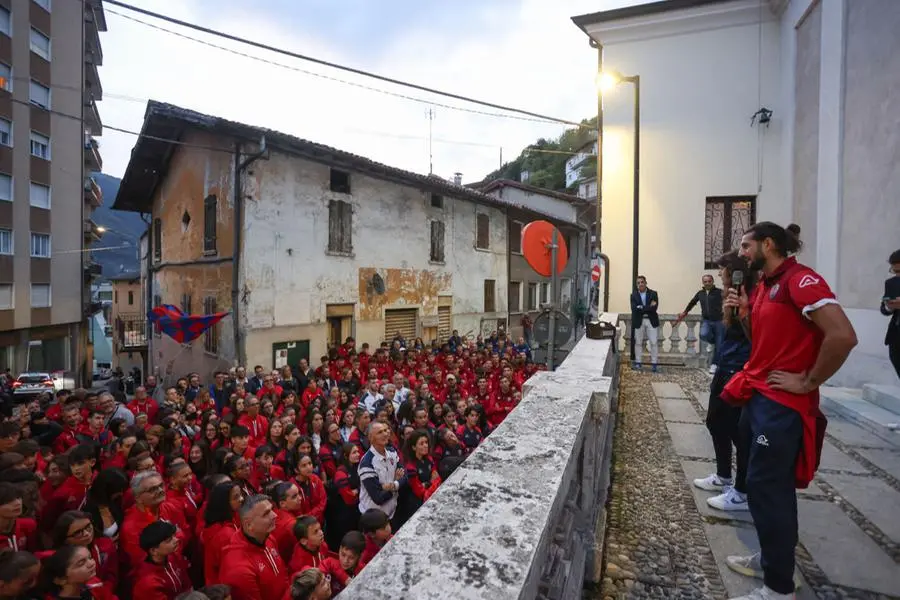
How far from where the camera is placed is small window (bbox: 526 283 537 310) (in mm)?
24141

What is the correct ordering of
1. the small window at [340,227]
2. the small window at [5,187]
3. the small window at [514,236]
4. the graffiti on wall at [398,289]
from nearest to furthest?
the small window at [340,227] < the graffiti on wall at [398,289] < the small window at [5,187] < the small window at [514,236]

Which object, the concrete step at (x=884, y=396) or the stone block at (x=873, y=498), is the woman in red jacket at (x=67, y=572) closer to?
the stone block at (x=873, y=498)

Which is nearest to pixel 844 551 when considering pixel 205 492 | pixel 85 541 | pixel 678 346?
pixel 85 541

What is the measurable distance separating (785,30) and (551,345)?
9200 millimetres

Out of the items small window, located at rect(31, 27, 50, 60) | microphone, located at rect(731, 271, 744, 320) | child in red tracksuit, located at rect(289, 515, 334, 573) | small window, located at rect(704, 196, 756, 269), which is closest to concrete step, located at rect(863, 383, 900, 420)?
microphone, located at rect(731, 271, 744, 320)

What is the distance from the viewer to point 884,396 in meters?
4.70

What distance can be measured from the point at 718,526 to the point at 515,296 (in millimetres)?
20560

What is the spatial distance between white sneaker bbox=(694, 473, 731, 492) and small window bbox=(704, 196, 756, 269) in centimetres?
861

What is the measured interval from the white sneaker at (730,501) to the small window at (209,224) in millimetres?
13558

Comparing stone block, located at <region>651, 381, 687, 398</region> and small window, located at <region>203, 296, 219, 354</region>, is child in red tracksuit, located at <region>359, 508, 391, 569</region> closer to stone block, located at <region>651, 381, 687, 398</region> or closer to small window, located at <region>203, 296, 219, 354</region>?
stone block, located at <region>651, 381, 687, 398</region>

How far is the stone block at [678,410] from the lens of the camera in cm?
470

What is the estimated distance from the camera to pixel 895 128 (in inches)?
212

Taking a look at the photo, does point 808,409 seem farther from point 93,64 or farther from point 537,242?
point 93,64

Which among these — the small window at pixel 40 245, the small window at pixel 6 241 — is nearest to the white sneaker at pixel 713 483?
the small window at pixel 6 241
